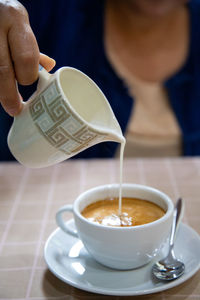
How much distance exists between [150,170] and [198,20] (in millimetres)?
943

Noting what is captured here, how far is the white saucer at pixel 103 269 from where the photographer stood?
627 millimetres

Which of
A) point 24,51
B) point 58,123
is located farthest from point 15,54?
point 58,123

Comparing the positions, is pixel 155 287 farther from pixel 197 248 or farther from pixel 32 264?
pixel 32 264

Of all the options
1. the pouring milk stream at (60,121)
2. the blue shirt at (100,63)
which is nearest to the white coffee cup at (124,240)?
the pouring milk stream at (60,121)

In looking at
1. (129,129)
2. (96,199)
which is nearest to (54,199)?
(96,199)

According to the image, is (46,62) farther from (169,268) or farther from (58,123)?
(169,268)

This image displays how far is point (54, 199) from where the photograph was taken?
1021 mm

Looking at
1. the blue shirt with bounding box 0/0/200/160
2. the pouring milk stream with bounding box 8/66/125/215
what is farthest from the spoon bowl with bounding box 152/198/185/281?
the blue shirt with bounding box 0/0/200/160

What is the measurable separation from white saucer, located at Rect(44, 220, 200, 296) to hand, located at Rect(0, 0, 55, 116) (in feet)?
0.95

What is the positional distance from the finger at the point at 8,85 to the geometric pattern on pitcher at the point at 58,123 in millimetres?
41

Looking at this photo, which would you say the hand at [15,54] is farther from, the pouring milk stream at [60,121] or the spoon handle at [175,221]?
the spoon handle at [175,221]

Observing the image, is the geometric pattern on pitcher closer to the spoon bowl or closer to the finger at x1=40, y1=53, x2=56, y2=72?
the finger at x1=40, y1=53, x2=56, y2=72

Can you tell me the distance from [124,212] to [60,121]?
0.26 m

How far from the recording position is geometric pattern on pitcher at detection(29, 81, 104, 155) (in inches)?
24.1
